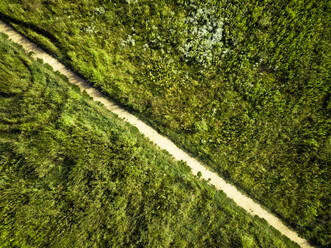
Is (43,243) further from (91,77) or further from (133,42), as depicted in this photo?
(133,42)

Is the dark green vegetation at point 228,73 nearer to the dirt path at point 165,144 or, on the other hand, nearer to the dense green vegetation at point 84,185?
the dirt path at point 165,144

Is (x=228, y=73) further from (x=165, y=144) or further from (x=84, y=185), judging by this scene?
(x=84, y=185)

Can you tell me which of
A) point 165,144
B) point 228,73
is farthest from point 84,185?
point 228,73

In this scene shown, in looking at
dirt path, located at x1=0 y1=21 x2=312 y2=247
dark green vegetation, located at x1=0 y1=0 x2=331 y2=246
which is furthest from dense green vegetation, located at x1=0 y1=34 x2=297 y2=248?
dark green vegetation, located at x1=0 y1=0 x2=331 y2=246

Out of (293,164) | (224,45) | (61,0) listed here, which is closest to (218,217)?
(293,164)

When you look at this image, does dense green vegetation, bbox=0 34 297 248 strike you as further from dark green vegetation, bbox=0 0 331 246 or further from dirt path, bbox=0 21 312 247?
dark green vegetation, bbox=0 0 331 246

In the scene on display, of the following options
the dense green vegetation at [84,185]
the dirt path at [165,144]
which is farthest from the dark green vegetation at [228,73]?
the dense green vegetation at [84,185]
